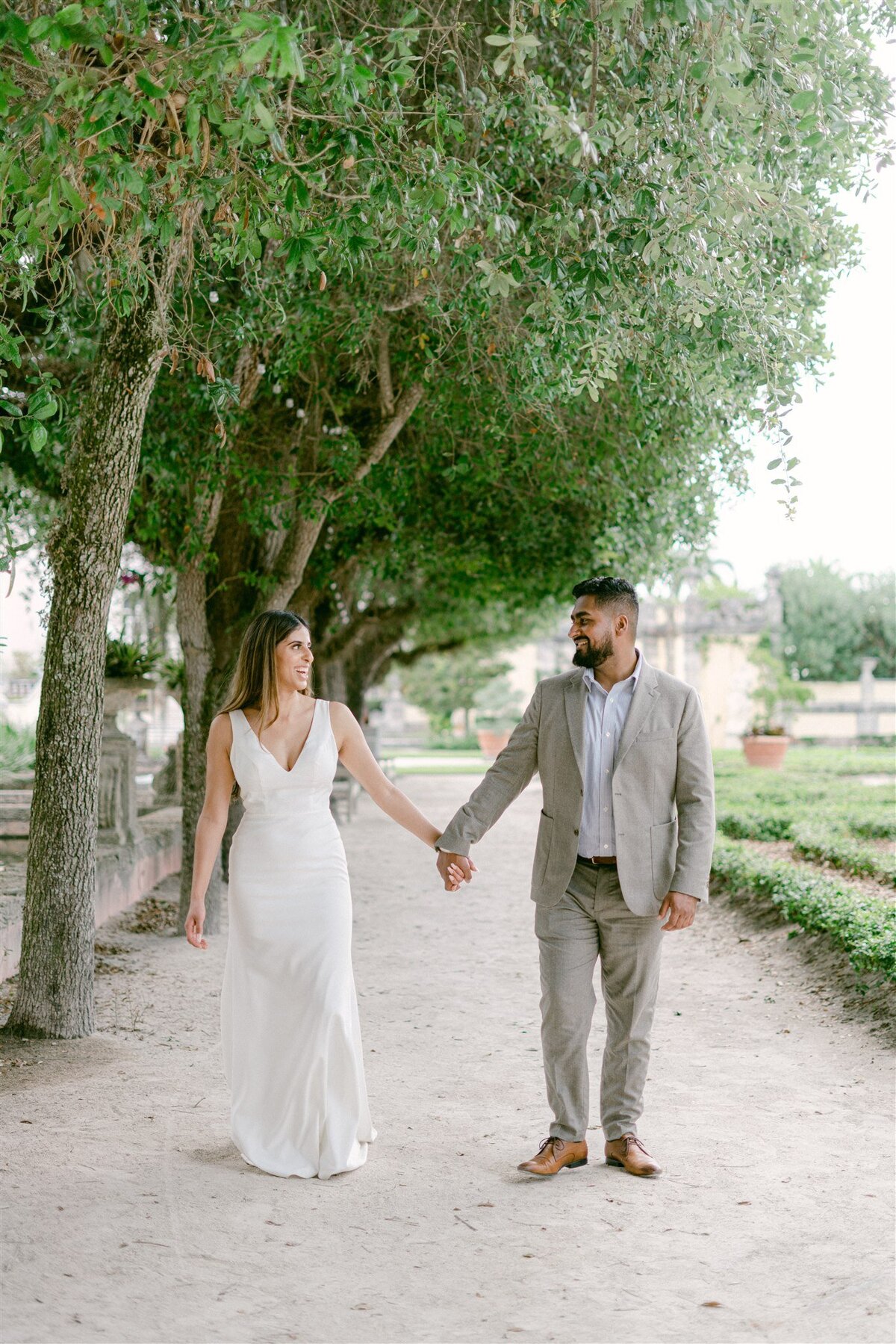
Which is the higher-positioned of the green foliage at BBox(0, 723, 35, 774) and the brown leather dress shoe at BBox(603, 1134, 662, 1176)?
the green foliage at BBox(0, 723, 35, 774)

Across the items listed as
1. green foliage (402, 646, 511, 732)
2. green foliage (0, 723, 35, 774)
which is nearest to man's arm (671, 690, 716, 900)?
green foliage (0, 723, 35, 774)

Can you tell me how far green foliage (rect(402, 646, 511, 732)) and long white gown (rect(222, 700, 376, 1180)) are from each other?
36.3m

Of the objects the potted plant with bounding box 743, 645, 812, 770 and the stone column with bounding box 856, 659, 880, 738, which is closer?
the potted plant with bounding box 743, 645, 812, 770

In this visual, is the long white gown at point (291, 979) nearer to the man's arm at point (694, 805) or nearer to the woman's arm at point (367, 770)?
the woman's arm at point (367, 770)

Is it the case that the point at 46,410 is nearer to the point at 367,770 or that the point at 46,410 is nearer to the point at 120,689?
the point at 367,770

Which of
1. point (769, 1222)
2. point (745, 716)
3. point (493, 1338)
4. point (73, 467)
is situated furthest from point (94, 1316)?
point (745, 716)

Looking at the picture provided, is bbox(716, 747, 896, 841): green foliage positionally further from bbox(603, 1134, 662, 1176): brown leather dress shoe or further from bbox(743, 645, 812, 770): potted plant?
bbox(603, 1134, 662, 1176): brown leather dress shoe

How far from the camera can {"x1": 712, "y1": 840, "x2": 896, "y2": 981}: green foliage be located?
7777 millimetres

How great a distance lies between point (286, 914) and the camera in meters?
4.93

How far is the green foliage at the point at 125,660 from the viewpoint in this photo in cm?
1185

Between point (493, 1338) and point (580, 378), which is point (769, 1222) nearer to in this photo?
point (493, 1338)

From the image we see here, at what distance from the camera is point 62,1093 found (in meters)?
5.79

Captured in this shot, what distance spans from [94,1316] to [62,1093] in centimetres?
238

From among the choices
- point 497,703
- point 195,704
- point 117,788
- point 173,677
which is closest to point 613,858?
point 195,704
